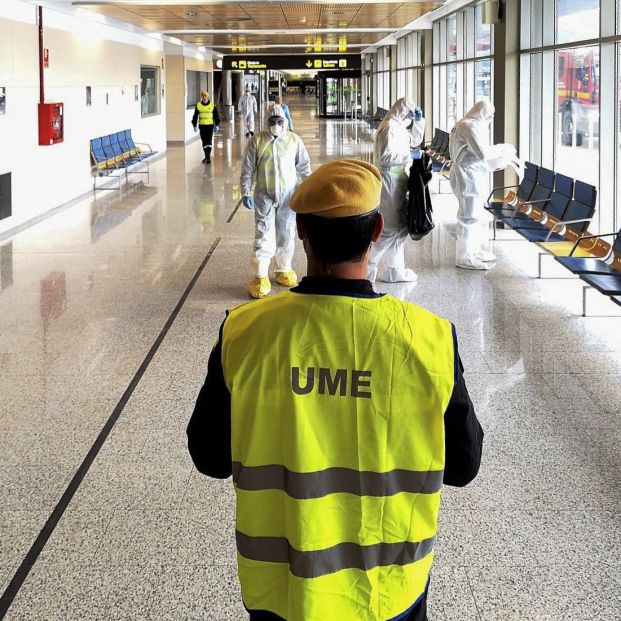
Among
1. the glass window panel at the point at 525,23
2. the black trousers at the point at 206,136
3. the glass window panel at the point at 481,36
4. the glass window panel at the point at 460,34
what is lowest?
the black trousers at the point at 206,136

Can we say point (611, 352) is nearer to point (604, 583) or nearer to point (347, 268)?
point (604, 583)

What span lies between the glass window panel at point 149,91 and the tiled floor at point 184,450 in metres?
12.5

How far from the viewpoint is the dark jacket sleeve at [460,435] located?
1.61m

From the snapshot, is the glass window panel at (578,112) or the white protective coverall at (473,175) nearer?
the white protective coverall at (473,175)

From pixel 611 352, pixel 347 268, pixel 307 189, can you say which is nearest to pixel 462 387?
pixel 347 268

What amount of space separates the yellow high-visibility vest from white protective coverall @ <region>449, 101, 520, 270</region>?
7240mm

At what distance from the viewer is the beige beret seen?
1577 millimetres

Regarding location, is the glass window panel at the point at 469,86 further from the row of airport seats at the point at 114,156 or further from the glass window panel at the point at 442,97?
the row of airport seats at the point at 114,156

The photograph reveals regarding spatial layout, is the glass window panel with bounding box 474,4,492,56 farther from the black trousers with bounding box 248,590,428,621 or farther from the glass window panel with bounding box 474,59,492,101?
the black trousers with bounding box 248,590,428,621

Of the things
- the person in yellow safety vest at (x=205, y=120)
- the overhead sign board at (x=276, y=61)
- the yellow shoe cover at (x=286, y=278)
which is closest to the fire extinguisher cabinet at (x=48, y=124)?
the yellow shoe cover at (x=286, y=278)

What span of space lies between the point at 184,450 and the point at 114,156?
12.9 m

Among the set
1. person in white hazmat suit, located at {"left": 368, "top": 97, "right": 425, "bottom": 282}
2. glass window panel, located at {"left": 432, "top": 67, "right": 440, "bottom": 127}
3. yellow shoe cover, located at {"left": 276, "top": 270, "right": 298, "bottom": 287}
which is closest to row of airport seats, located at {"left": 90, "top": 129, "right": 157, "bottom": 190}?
glass window panel, located at {"left": 432, "top": 67, "right": 440, "bottom": 127}

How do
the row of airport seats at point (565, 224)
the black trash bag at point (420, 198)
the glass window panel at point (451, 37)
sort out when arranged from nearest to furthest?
the row of airport seats at point (565, 224), the black trash bag at point (420, 198), the glass window panel at point (451, 37)

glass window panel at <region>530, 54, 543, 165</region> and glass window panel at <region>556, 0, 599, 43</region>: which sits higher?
glass window panel at <region>556, 0, 599, 43</region>
